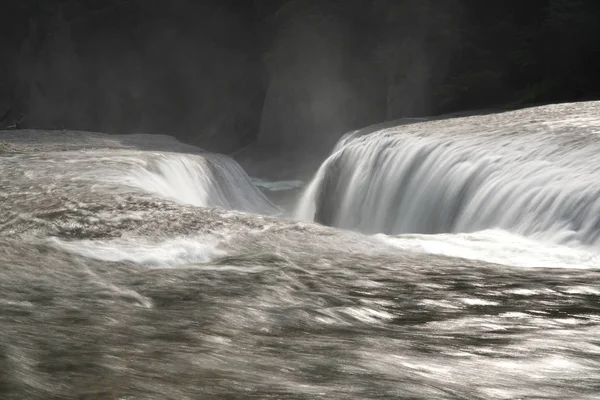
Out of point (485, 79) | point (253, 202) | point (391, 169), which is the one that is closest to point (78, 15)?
point (485, 79)

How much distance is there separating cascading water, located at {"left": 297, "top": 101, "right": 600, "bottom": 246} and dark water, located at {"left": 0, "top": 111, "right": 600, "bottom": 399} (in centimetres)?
103

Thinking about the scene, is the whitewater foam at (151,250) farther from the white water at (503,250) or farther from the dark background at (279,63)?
the dark background at (279,63)

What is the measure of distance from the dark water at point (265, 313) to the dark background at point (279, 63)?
59.7 feet

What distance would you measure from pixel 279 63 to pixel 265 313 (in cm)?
3102

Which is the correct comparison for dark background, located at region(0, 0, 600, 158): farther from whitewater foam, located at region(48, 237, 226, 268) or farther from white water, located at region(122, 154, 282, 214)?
whitewater foam, located at region(48, 237, 226, 268)

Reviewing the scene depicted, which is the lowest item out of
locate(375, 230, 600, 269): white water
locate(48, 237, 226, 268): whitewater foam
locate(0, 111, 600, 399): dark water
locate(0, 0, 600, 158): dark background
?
locate(375, 230, 600, 269): white water

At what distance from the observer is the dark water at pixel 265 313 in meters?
3.18

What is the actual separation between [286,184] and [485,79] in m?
7.84

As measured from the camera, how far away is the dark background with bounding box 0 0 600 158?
26031mm

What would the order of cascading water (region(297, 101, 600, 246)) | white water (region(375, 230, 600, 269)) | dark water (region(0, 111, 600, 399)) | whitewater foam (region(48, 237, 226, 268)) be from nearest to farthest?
dark water (region(0, 111, 600, 399))
whitewater foam (region(48, 237, 226, 268))
white water (region(375, 230, 600, 269))
cascading water (region(297, 101, 600, 246))

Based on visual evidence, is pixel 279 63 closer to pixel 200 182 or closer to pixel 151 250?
pixel 200 182

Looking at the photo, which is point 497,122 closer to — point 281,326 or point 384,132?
point 384,132

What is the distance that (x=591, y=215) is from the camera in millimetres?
7629

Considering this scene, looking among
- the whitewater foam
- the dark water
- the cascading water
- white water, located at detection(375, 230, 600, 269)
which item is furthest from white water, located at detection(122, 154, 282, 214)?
white water, located at detection(375, 230, 600, 269)
